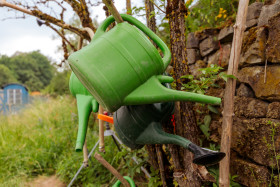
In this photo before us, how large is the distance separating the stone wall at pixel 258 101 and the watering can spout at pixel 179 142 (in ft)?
1.55

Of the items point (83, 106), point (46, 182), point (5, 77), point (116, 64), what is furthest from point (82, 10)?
point (5, 77)

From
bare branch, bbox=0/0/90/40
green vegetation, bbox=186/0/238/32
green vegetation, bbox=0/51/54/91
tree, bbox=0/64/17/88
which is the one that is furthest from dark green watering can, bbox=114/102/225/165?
green vegetation, bbox=0/51/54/91

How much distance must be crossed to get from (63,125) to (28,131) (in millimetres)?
539

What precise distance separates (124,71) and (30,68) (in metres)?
28.0

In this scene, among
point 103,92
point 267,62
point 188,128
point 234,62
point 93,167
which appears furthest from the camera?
point 93,167

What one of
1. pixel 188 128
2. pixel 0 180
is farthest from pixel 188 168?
pixel 0 180

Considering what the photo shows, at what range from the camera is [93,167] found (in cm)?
191

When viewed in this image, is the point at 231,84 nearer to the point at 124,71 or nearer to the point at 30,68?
the point at 124,71

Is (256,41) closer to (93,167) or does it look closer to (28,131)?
(93,167)

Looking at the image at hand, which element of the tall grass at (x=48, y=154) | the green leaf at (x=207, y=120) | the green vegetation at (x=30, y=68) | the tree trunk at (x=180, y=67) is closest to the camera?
the tree trunk at (x=180, y=67)

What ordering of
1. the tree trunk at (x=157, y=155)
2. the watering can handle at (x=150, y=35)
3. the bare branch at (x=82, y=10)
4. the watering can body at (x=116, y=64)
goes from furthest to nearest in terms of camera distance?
the bare branch at (x=82, y=10), the tree trunk at (x=157, y=155), the watering can handle at (x=150, y=35), the watering can body at (x=116, y=64)

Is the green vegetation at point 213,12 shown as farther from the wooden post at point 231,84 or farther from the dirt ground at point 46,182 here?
the dirt ground at point 46,182

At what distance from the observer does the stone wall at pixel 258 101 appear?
100 cm

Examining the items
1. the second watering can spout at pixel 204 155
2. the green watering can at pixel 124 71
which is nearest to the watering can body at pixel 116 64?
the green watering can at pixel 124 71
